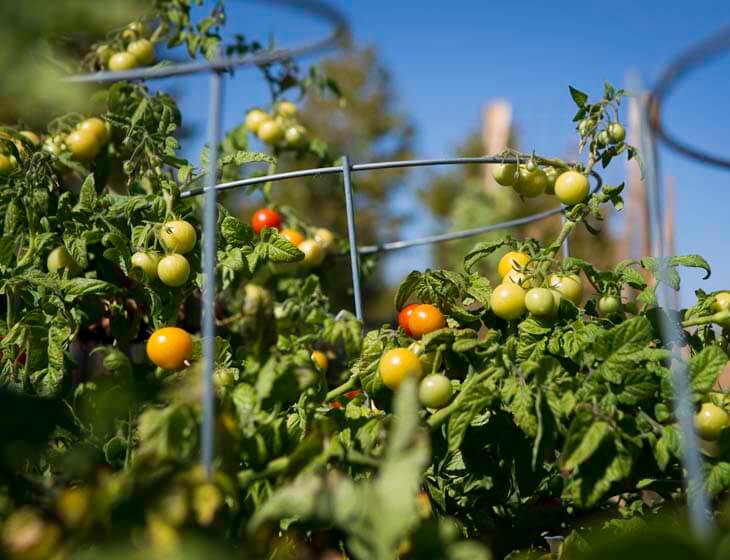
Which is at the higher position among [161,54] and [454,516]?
[161,54]

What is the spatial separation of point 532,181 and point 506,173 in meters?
0.05

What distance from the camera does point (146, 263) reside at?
1.15m

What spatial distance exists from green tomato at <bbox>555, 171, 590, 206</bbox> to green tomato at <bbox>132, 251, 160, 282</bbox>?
662mm

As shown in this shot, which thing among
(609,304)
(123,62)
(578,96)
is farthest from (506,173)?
(123,62)

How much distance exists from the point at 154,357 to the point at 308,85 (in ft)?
3.69

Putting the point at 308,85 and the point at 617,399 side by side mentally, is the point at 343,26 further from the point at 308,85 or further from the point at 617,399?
the point at 308,85

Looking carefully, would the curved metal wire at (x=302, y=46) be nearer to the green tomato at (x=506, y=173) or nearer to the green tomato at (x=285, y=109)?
the green tomato at (x=506, y=173)

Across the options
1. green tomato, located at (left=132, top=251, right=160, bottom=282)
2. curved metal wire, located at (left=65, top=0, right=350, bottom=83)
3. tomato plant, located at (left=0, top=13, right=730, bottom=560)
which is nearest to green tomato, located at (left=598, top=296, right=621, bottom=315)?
tomato plant, located at (left=0, top=13, right=730, bottom=560)

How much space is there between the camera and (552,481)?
1063 mm

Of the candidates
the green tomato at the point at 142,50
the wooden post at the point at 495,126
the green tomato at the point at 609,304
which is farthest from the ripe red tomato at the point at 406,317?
the wooden post at the point at 495,126

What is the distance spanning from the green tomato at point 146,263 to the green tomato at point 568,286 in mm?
616

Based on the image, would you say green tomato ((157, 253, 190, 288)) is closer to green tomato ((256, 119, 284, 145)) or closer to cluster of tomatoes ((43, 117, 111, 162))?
cluster of tomatoes ((43, 117, 111, 162))

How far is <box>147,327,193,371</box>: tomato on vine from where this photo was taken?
1078 mm

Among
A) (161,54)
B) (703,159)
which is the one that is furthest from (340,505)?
(161,54)
